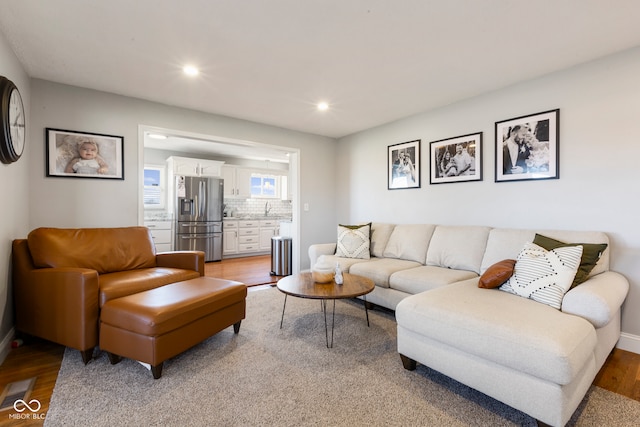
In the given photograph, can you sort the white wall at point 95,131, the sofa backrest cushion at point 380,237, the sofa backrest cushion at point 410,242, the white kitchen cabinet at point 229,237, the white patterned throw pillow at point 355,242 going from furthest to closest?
the white kitchen cabinet at point 229,237
the sofa backrest cushion at point 380,237
the white patterned throw pillow at point 355,242
the sofa backrest cushion at point 410,242
the white wall at point 95,131

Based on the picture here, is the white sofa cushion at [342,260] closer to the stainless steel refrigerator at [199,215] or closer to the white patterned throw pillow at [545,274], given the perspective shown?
the white patterned throw pillow at [545,274]

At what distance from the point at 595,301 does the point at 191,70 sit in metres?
3.33

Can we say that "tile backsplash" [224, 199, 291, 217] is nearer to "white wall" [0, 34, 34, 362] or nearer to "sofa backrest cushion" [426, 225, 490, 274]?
"white wall" [0, 34, 34, 362]

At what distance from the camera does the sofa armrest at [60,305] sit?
1.98 m

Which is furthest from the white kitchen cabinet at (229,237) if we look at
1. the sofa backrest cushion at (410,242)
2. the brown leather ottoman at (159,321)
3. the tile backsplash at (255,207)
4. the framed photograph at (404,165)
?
the brown leather ottoman at (159,321)

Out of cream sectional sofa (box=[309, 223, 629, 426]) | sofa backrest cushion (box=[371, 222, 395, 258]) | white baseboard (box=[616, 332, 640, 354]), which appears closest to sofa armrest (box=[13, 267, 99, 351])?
cream sectional sofa (box=[309, 223, 629, 426])

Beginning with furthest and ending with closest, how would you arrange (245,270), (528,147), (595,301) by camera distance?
(245,270) < (528,147) < (595,301)

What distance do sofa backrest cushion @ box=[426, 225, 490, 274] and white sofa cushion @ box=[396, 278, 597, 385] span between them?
879 mm

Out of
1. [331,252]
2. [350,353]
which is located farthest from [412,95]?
[350,353]

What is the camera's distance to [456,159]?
3410 millimetres

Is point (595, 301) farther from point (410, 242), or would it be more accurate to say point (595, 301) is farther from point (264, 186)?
point (264, 186)

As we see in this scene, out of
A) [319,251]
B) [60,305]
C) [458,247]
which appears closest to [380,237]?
[319,251]

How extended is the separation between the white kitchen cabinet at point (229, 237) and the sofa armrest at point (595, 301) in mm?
5799

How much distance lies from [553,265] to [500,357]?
0.87 meters
